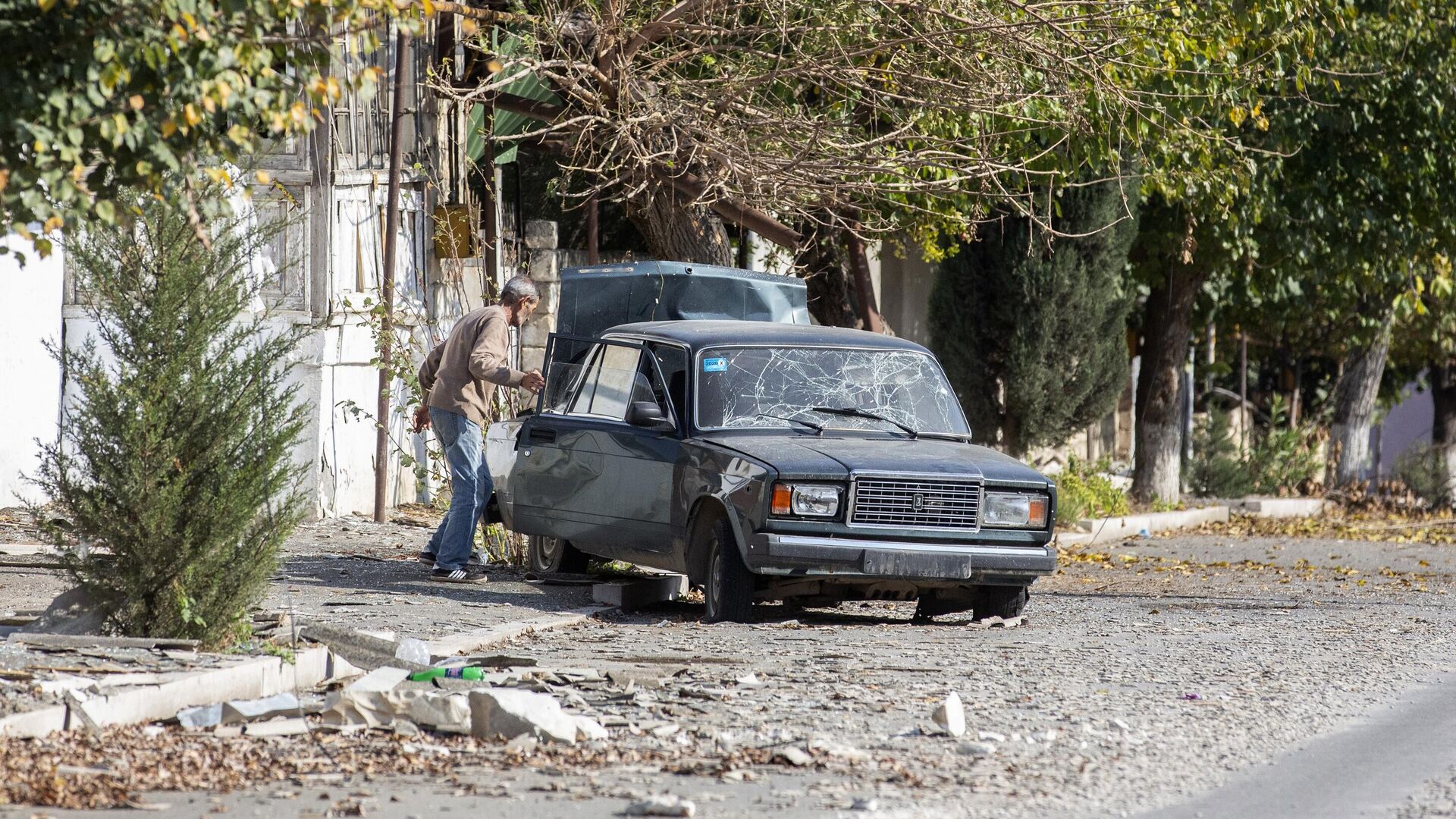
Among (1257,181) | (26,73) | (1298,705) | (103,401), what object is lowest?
(1298,705)

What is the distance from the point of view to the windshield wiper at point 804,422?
1064 cm

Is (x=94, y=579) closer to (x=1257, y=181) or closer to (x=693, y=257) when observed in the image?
(x=693, y=257)

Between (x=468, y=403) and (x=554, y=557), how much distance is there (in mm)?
1373

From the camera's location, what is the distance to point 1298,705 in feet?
25.4

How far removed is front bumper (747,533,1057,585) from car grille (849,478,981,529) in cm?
12

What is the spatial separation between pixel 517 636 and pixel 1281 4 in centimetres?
973

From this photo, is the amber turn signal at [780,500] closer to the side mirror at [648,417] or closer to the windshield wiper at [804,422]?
the windshield wiper at [804,422]

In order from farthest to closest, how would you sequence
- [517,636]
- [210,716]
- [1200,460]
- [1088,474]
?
[1200,460], [1088,474], [517,636], [210,716]

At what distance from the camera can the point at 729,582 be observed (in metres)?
10.0

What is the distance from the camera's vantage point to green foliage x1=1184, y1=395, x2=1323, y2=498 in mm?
26203

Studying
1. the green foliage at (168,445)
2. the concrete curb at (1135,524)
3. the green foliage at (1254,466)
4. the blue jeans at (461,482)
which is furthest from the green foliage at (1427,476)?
the green foliage at (168,445)

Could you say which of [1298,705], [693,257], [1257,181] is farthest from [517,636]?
[1257,181]

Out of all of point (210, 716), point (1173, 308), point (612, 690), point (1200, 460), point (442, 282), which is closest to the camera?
point (210, 716)

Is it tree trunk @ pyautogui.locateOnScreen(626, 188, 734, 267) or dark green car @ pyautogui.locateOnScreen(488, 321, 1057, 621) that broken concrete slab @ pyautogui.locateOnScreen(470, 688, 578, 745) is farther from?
tree trunk @ pyautogui.locateOnScreen(626, 188, 734, 267)
